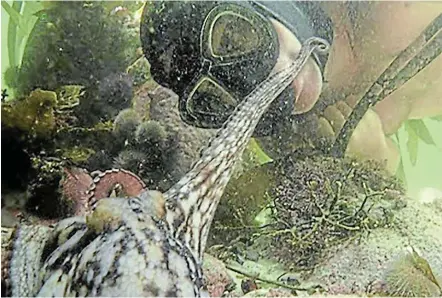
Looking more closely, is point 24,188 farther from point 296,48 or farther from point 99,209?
point 296,48

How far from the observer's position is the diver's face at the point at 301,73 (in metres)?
0.99

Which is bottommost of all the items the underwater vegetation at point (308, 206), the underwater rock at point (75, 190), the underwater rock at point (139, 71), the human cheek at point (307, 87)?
the underwater rock at point (75, 190)

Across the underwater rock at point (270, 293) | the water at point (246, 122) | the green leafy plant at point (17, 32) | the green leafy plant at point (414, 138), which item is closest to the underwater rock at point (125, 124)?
the water at point (246, 122)

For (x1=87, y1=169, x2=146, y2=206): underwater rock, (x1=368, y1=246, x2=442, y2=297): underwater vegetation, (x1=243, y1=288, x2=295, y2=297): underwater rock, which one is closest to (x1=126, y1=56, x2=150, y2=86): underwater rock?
(x1=87, y1=169, x2=146, y2=206): underwater rock

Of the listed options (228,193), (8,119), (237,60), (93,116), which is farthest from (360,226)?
(8,119)

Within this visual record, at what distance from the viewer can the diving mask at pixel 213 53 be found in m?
0.97

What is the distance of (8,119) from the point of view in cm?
93

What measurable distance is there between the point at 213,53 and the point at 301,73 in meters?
0.14

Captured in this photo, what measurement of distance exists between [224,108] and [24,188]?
319 millimetres

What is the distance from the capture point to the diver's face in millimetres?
988

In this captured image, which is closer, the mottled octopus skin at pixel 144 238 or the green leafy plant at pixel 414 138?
the mottled octopus skin at pixel 144 238

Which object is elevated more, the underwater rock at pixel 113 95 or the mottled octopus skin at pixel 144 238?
the underwater rock at pixel 113 95

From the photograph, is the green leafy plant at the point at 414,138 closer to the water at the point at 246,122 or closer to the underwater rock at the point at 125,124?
Answer: the water at the point at 246,122

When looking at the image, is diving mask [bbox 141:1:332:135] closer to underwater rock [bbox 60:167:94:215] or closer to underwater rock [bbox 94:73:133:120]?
underwater rock [bbox 94:73:133:120]
